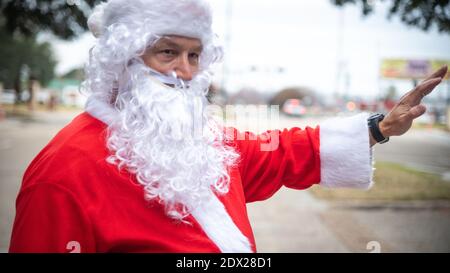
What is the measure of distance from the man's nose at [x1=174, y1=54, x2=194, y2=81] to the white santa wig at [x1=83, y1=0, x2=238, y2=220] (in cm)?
4

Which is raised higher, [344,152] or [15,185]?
[344,152]

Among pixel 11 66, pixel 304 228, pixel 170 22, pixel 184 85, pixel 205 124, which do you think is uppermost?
pixel 11 66

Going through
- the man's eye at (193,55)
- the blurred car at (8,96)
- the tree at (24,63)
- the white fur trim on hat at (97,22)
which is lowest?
the man's eye at (193,55)

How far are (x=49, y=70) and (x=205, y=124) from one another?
1367 inches

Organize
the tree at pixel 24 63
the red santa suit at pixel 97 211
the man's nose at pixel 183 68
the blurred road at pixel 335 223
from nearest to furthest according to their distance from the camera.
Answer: the red santa suit at pixel 97 211 < the man's nose at pixel 183 68 < the blurred road at pixel 335 223 < the tree at pixel 24 63

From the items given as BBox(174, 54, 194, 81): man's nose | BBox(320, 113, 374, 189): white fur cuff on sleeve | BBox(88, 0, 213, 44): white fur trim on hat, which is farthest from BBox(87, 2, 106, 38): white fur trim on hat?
BBox(320, 113, 374, 189): white fur cuff on sleeve

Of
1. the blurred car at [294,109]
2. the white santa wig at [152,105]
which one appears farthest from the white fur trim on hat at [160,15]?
the blurred car at [294,109]

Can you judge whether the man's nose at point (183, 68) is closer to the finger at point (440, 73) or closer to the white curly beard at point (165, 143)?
the white curly beard at point (165, 143)

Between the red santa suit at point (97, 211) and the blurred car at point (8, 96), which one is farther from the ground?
the blurred car at point (8, 96)

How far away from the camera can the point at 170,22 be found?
1.53 meters

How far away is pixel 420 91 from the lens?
1.54m

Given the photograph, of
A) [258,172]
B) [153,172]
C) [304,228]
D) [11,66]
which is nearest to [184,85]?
[153,172]

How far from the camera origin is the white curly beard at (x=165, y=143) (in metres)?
1.41

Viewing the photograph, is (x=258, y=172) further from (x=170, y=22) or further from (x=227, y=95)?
(x=227, y=95)
